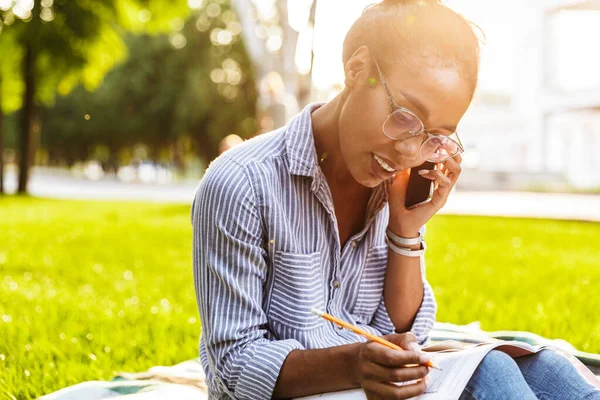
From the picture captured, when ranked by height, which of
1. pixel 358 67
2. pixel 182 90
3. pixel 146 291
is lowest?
pixel 146 291

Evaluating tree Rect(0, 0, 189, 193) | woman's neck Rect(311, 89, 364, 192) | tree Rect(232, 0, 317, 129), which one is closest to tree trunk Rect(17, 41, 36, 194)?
tree Rect(0, 0, 189, 193)

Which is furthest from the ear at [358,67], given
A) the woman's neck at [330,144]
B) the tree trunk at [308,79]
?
the tree trunk at [308,79]

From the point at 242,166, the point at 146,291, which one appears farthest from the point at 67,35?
the point at 242,166

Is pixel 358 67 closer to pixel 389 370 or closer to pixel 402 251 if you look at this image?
pixel 402 251

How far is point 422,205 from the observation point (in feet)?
7.16

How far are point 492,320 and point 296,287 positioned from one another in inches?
117

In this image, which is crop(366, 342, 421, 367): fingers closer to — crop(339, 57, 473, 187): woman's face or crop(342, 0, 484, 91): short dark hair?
crop(339, 57, 473, 187): woman's face

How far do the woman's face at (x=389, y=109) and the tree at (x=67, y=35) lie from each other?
57.2 ft

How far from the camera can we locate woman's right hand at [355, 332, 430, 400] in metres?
1.53

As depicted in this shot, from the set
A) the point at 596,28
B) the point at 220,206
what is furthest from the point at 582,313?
the point at 596,28

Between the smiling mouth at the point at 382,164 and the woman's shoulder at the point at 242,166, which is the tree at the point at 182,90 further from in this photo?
the smiling mouth at the point at 382,164

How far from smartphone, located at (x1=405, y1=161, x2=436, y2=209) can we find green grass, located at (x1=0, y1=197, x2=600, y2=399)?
1.89m

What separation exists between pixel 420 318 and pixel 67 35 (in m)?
17.8

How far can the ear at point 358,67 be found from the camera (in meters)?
1.87
